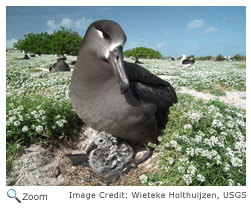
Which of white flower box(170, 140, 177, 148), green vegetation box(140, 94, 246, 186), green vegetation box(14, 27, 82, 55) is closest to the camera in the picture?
green vegetation box(140, 94, 246, 186)

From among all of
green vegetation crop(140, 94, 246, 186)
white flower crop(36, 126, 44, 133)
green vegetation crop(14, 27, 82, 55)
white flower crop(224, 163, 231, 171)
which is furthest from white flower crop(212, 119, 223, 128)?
green vegetation crop(14, 27, 82, 55)

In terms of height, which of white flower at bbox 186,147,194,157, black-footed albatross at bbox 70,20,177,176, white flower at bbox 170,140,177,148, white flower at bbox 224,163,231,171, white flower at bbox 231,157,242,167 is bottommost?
white flower at bbox 224,163,231,171

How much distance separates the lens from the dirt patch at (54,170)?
320 centimetres

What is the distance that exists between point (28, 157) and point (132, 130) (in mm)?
1709

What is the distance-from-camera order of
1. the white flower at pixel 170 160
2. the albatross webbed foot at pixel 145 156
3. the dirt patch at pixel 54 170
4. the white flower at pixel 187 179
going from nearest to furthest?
the white flower at pixel 187 179
the white flower at pixel 170 160
the dirt patch at pixel 54 170
the albatross webbed foot at pixel 145 156

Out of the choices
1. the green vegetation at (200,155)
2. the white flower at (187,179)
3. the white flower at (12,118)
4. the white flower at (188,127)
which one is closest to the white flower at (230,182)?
the green vegetation at (200,155)

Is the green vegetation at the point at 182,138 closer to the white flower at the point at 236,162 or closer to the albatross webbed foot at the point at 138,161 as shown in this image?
the white flower at the point at 236,162

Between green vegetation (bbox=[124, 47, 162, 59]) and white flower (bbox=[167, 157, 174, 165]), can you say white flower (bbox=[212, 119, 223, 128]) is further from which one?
green vegetation (bbox=[124, 47, 162, 59])

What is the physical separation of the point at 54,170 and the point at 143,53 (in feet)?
120

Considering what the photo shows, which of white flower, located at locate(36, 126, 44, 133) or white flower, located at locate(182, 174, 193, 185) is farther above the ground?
white flower, located at locate(36, 126, 44, 133)

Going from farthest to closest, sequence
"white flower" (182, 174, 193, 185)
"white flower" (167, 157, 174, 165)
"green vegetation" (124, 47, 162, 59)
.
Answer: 1. "green vegetation" (124, 47, 162, 59)
2. "white flower" (167, 157, 174, 165)
3. "white flower" (182, 174, 193, 185)

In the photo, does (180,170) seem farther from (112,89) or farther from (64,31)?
(64,31)

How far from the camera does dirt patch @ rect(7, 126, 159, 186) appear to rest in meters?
3.20
